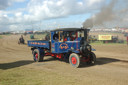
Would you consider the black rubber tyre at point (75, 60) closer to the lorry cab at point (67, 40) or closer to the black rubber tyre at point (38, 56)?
the lorry cab at point (67, 40)

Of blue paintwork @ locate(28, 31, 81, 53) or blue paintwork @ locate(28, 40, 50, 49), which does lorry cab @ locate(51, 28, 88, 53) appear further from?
blue paintwork @ locate(28, 40, 50, 49)

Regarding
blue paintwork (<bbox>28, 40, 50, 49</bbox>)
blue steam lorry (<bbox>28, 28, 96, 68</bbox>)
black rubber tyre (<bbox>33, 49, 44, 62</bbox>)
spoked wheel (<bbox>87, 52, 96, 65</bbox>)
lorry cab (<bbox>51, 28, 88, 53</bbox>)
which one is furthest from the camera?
black rubber tyre (<bbox>33, 49, 44, 62</bbox>)

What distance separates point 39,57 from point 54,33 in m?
2.29

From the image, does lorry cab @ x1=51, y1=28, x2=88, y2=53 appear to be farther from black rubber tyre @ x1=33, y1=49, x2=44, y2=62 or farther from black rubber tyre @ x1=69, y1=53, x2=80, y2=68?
black rubber tyre @ x1=33, y1=49, x2=44, y2=62

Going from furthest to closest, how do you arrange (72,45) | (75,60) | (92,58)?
1. (92,58)
2. (72,45)
3. (75,60)

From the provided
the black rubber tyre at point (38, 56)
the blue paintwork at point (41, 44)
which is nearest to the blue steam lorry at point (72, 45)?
the blue paintwork at point (41, 44)

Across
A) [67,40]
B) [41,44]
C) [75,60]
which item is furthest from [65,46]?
[41,44]

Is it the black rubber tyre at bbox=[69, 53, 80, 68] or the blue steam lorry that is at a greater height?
the blue steam lorry

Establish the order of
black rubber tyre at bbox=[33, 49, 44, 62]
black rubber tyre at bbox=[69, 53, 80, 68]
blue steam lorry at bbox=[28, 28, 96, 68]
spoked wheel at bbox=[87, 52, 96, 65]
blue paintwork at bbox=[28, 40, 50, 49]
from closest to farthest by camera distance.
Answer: black rubber tyre at bbox=[69, 53, 80, 68], blue steam lorry at bbox=[28, 28, 96, 68], spoked wheel at bbox=[87, 52, 96, 65], blue paintwork at bbox=[28, 40, 50, 49], black rubber tyre at bbox=[33, 49, 44, 62]

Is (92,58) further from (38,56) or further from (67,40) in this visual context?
(38,56)

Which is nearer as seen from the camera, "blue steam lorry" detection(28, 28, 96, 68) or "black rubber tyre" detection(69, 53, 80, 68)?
"black rubber tyre" detection(69, 53, 80, 68)

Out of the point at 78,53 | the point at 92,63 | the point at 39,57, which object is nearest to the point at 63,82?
the point at 78,53

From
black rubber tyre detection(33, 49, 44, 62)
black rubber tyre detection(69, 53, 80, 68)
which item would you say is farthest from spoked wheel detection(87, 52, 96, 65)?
black rubber tyre detection(33, 49, 44, 62)

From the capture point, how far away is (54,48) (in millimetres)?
9344
